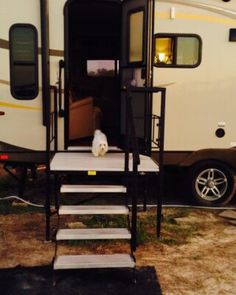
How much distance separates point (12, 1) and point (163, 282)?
4.48 m

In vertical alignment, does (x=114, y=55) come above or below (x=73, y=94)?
above

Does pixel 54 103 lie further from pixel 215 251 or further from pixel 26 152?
pixel 215 251

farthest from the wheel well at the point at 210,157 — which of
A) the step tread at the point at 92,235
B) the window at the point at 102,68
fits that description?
the window at the point at 102,68

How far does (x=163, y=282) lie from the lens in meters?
4.64

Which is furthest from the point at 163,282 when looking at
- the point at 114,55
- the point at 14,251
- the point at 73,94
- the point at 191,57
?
the point at 114,55

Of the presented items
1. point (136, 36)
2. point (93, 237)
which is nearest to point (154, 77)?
point (136, 36)

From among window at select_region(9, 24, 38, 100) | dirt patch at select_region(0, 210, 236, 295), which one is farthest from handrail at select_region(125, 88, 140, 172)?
window at select_region(9, 24, 38, 100)

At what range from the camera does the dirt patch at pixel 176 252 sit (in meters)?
4.68

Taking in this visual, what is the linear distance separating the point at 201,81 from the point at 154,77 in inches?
29.7

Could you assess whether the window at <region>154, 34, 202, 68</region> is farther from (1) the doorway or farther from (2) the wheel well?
(1) the doorway

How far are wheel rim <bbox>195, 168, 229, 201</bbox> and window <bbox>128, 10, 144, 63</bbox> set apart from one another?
2.21 metres

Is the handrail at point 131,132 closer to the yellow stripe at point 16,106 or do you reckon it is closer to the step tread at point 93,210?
the step tread at point 93,210

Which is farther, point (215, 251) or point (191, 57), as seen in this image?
point (191, 57)

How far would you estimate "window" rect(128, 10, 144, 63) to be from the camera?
6.35 m
